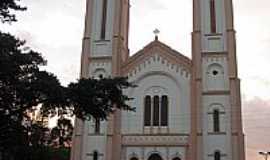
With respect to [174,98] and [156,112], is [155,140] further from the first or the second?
[174,98]

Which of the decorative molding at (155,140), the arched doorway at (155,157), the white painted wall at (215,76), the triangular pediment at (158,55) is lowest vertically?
the arched doorway at (155,157)

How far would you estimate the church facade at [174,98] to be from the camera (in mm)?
30141

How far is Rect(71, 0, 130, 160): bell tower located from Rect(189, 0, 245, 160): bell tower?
5719 millimetres

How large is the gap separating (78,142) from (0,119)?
18.4 meters

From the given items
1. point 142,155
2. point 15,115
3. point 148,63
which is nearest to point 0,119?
point 15,115

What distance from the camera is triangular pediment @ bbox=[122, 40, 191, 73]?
32.4m

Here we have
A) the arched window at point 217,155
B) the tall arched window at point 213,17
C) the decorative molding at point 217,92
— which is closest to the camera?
the arched window at point 217,155

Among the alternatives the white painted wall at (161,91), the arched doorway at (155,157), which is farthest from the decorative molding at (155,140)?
the arched doorway at (155,157)

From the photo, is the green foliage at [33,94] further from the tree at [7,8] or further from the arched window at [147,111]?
the arched window at [147,111]

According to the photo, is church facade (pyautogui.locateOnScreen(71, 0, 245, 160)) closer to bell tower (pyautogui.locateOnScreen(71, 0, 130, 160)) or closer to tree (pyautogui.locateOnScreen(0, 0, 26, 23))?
bell tower (pyautogui.locateOnScreen(71, 0, 130, 160))

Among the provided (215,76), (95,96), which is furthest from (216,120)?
(95,96)

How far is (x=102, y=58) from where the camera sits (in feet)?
111

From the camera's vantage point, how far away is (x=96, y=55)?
34156 mm

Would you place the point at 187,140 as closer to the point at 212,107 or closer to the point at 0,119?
the point at 212,107
